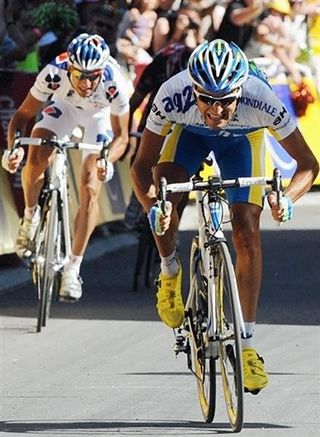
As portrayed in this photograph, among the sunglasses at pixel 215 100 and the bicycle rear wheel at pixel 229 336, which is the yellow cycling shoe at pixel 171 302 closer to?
the bicycle rear wheel at pixel 229 336

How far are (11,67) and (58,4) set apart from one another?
97cm

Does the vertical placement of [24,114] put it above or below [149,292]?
above

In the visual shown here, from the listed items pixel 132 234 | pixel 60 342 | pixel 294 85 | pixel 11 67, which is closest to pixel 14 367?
pixel 60 342

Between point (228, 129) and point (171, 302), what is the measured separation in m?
0.96

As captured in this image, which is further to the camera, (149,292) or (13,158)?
(149,292)

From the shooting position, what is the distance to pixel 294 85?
20.1 metres

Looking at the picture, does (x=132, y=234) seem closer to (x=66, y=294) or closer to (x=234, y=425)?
(x=66, y=294)

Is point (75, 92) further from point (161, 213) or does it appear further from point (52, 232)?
point (161, 213)

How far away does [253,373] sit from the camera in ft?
26.0

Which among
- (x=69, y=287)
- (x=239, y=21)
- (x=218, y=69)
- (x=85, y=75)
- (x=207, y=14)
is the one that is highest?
(x=218, y=69)

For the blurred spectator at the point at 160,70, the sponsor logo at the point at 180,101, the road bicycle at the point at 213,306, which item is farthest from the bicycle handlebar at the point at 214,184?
the blurred spectator at the point at 160,70

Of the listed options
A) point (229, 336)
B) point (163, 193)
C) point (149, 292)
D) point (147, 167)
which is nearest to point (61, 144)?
point (149, 292)

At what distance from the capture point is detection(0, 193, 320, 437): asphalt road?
805 cm

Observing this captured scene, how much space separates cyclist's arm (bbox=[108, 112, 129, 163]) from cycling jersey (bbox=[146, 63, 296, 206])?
3.47 metres
